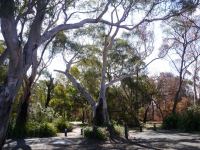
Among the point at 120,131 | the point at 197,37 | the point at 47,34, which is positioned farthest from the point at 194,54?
the point at 47,34

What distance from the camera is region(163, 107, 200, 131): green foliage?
104 feet

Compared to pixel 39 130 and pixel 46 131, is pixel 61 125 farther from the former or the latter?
pixel 39 130

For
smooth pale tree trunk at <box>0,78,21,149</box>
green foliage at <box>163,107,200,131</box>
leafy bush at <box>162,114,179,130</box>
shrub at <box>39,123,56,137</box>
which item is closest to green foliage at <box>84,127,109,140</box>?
shrub at <box>39,123,56,137</box>

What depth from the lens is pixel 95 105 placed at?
30.3 m

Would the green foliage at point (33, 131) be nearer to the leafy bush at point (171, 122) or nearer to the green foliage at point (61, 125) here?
the green foliage at point (61, 125)

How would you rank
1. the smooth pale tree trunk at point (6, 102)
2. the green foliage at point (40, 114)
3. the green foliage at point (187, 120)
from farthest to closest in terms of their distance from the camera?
the green foliage at point (40, 114)
the green foliage at point (187, 120)
the smooth pale tree trunk at point (6, 102)

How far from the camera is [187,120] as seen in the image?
32469 millimetres

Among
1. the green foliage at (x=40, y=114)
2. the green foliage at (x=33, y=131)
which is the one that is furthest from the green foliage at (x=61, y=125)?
the green foliage at (x=33, y=131)

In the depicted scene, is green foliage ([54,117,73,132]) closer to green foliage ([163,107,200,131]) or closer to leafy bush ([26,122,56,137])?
leafy bush ([26,122,56,137])

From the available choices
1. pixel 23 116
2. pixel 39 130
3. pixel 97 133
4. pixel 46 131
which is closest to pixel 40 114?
pixel 23 116

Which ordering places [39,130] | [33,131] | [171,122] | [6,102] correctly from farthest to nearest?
[171,122]
[39,130]
[33,131]
[6,102]

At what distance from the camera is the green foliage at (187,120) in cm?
3183

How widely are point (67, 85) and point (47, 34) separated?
43.4 meters

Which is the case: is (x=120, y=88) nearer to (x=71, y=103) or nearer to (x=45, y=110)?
(x=71, y=103)
